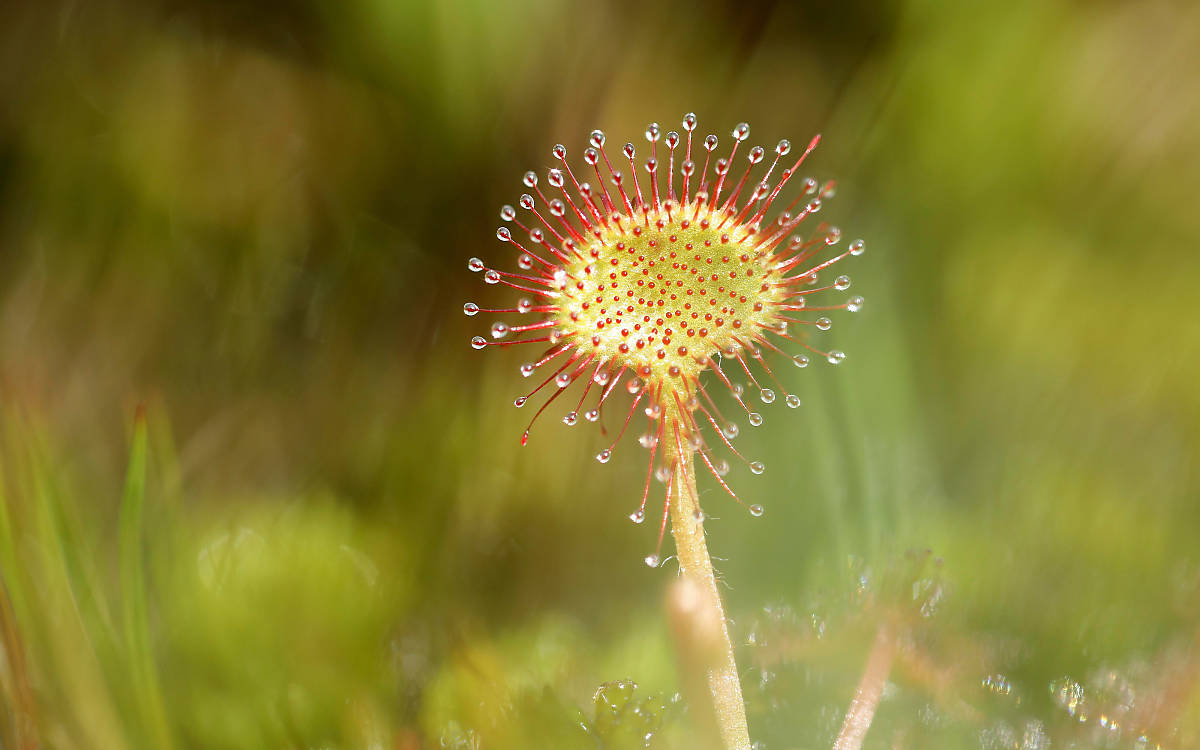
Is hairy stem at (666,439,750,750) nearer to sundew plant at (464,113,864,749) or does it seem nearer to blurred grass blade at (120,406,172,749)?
sundew plant at (464,113,864,749)

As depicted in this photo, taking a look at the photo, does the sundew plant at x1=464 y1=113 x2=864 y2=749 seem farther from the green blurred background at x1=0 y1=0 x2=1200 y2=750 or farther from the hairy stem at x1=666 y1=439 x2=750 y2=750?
the green blurred background at x1=0 y1=0 x2=1200 y2=750

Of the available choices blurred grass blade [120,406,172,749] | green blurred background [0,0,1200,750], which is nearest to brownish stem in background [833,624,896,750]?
green blurred background [0,0,1200,750]

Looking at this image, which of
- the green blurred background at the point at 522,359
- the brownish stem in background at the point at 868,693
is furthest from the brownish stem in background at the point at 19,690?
the brownish stem in background at the point at 868,693

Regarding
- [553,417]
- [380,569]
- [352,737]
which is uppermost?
[553,417]

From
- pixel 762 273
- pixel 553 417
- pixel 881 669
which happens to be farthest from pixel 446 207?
pixel 881 669

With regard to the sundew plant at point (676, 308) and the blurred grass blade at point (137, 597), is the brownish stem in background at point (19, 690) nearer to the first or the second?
the blurred grass blade at point (137, 597)

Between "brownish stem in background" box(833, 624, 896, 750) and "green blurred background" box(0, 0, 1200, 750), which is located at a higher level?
"green blurred background" box(0, 0, 1200, 750)

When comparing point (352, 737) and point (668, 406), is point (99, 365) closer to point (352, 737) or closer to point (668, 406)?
point (352, 737)

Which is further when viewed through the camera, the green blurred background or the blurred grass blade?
the green blurred background
